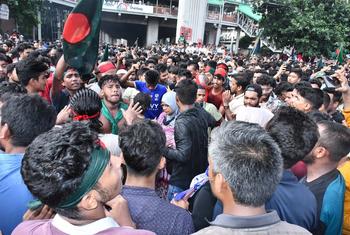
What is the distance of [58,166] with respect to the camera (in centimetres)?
122

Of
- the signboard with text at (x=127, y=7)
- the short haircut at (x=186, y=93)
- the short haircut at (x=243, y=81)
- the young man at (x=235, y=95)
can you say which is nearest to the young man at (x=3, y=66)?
the short haircut at (x=186, y=93)

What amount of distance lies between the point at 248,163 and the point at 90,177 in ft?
2.05

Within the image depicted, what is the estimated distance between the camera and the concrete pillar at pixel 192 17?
29.9 metres

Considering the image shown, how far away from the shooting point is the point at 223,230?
1301 millimetres

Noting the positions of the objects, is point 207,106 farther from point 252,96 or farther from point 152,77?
point 152,77

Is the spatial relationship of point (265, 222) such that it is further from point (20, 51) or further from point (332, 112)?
point (20, 51)

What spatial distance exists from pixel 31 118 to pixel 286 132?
1.52 metres

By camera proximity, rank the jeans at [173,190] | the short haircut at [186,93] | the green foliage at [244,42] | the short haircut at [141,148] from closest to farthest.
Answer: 1. the short haircut at [141,148]
2. the jeans at [173,190]
3. the short haircut at [186,93]
4. the green foliage at [244,42]

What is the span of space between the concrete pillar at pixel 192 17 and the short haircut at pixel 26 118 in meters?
28.4

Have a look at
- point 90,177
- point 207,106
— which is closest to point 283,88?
point 207,106

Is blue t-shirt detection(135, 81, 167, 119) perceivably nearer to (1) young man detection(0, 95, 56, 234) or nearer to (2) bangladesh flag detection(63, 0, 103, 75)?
(2) bangladesh flag detection(63, 0, 103, 75)

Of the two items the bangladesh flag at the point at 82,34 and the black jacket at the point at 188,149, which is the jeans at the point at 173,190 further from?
the bangladesh flag at the point at 82,34

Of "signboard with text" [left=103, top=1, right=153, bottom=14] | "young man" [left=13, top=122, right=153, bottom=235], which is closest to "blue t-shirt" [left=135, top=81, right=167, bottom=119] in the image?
"young man" [left=13, top=122, right=153, bottom=235]

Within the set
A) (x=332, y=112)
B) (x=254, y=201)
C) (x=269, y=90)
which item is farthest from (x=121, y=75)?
(x=254, y=201)
